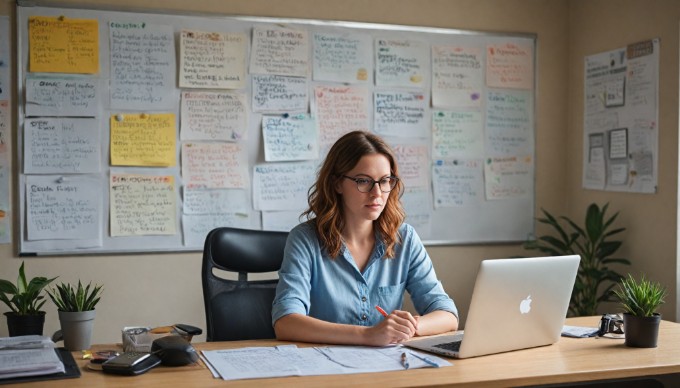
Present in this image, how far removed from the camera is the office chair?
2.75 m

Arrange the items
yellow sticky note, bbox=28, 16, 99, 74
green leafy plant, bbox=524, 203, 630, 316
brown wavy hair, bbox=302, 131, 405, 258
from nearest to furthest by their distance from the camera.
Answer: brown wavy hair, bbox=302, 131, 405, 258 → yellow sticky note, bbox=28, 16, 99, 74 → green leafy plant, bbox=524, 203, 630, 316

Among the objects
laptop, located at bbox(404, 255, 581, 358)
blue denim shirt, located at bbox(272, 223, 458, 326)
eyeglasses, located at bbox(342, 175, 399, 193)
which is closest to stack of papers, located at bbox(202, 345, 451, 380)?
laptop, located at bbox(404, 255, 581, 358)

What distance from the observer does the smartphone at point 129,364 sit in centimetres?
197

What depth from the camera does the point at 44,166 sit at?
12.2ft

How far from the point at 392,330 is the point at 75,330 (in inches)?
34.1

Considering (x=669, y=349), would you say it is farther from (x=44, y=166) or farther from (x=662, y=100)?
(x=44, y=166)

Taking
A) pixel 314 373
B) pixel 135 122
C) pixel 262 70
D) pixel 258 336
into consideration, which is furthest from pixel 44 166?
pixel 314 373

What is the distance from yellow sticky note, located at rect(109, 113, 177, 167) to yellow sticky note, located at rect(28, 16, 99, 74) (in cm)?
28

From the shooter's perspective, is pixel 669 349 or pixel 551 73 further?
pixel 551 73

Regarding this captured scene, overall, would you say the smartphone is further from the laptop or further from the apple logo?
the apple logo

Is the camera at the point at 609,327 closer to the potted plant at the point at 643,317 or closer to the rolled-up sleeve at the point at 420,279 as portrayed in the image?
the potted plant at the point at 643,317

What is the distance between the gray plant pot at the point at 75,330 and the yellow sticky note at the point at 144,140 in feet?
5.36

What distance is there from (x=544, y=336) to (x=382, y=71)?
7.29 feet

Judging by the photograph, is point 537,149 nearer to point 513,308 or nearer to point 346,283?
point 346,283
